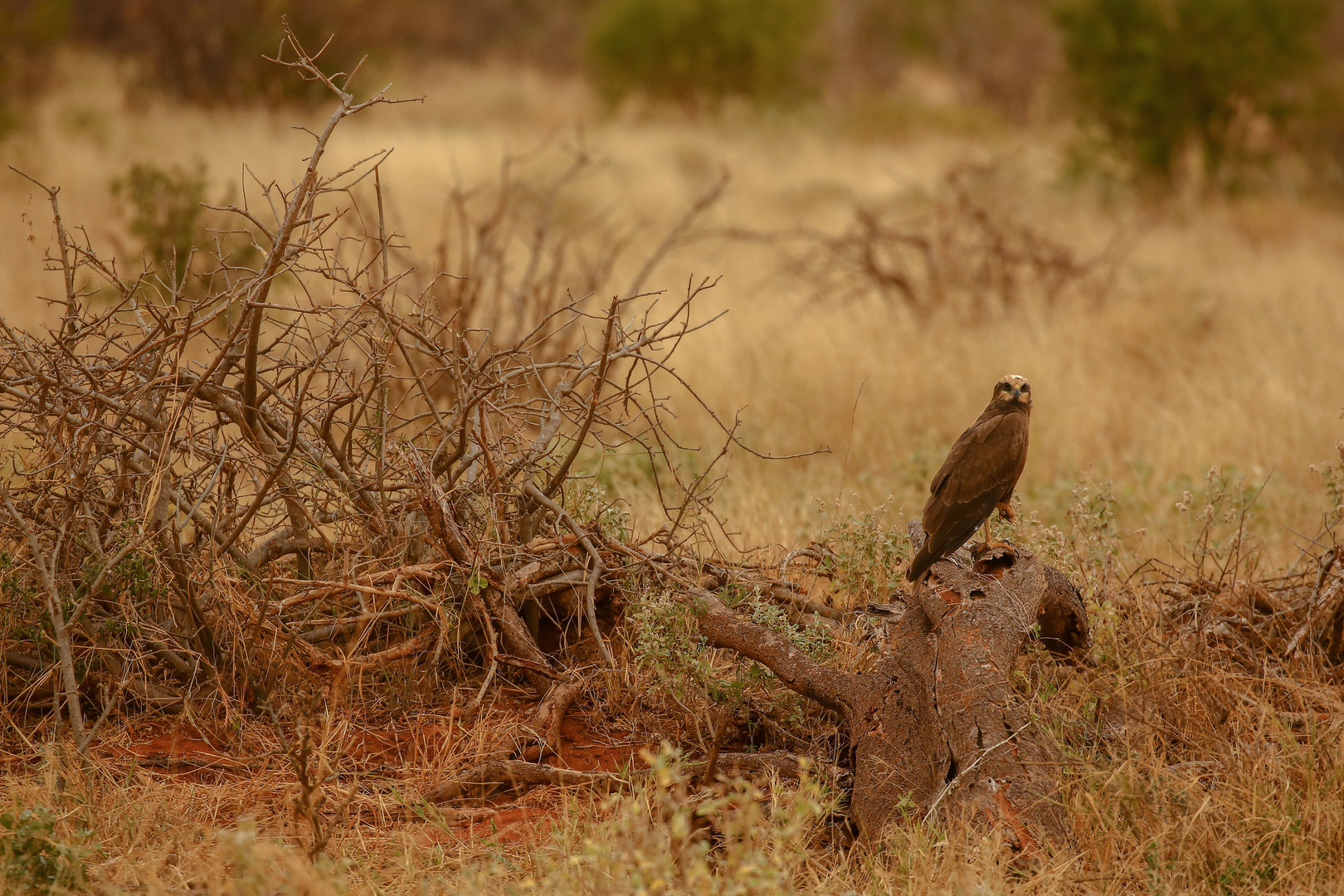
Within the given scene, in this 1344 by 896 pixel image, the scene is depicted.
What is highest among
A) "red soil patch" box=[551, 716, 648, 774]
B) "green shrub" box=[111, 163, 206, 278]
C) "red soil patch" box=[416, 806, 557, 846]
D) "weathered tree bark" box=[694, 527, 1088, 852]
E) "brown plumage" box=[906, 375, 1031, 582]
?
"brown plumage" box=[906, 375, 1031, 582]

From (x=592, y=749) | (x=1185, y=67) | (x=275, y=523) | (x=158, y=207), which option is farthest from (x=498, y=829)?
(x=1185, y=67)

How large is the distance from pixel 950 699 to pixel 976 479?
80cm

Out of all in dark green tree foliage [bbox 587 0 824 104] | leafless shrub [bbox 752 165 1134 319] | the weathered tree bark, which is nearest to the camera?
the weathered tree bark

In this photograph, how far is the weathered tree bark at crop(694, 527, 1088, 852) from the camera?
9.20 ft

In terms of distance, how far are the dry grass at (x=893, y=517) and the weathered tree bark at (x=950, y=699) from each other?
119 mm

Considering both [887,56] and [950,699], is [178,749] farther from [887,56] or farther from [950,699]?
[887,56]

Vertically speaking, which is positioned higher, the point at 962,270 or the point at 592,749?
the point at 962,270

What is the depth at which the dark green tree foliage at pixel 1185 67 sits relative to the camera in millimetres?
12820

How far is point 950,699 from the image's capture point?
2963 mm

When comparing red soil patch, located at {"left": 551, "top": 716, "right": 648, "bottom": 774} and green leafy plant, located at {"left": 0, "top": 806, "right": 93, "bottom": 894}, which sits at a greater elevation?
red soil patch, located at {"left": 551, "top": 716, "right": 648, "bottom": 774}

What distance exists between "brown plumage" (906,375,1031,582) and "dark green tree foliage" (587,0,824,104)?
1640 centimetres

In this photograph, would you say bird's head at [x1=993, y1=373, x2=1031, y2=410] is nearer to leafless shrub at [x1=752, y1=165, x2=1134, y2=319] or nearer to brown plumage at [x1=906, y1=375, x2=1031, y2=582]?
brown plumage at [x1=906, y1=375, x2=1031, y2=582]

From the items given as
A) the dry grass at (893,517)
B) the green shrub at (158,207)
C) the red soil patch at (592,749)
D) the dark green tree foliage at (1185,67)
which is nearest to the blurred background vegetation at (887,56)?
the dark green tree foliage at (1185,67)

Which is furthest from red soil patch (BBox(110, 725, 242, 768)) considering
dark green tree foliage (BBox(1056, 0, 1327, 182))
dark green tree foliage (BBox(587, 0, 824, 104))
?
dark green tree foliage (BBox(587, 0, 824, 104))
